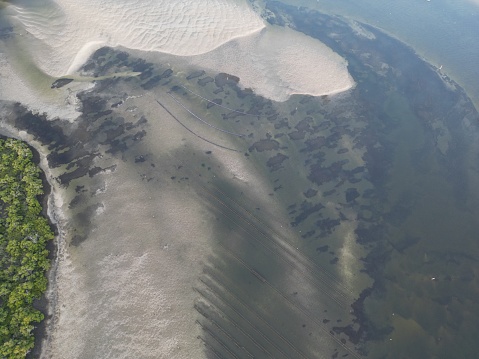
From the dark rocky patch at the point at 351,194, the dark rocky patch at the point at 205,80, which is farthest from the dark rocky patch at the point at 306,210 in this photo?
the dark rocky patch at the point at 205,80

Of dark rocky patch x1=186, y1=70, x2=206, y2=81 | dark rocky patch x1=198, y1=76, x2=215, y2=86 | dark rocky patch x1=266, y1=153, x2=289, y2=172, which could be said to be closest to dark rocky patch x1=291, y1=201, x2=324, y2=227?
dark rocky patch x1=266, y1=153, x2=289, y2=172

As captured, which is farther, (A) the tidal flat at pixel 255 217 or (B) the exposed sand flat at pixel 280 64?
(B) the exposed sand flat at pixel 280 64

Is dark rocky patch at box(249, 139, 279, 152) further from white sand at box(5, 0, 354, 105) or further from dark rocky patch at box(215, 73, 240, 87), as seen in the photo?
dark rocky patch at box(215, 73, 240, 87)

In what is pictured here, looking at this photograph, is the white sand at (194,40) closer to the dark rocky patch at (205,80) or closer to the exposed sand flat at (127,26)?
the exposed sand flat at (127,26)

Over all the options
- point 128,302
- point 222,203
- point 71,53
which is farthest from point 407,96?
point 71,53

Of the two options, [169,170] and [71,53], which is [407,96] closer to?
[169,170]

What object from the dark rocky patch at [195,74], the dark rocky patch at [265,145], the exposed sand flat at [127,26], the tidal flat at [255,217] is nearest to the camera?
the tidal flat at [255,217]

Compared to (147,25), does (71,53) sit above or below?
below
